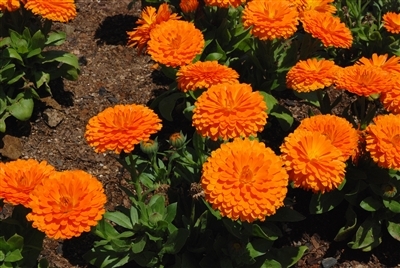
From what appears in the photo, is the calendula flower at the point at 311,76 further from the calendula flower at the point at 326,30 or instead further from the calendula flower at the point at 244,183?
the calendula flower at the point at 244,183

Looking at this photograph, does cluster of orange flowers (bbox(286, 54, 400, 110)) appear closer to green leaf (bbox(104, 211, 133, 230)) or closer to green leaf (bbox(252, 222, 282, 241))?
green leaf (bbox(252, 222, 282, 241))

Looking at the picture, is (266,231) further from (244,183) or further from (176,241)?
(244,183)

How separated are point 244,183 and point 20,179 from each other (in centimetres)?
89

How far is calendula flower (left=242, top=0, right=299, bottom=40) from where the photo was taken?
2.97m

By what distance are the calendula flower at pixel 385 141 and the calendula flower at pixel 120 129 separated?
101cm

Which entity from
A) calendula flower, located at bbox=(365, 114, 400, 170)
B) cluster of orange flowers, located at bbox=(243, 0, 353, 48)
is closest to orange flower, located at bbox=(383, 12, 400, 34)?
cluster of orange flowers, located at bbox=(243, 0, 353, 48)

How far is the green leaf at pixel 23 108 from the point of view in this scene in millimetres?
3549

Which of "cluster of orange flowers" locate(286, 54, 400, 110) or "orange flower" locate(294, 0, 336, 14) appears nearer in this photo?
"cluster of orange flowers" locate(286, 54, 400, 110)

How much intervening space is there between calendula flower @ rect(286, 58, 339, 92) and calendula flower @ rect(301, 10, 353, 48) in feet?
0.53

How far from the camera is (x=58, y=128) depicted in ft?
12.2

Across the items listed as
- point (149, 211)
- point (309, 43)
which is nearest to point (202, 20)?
point (309, 43)

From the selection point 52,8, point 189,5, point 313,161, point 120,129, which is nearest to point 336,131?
point 313,161

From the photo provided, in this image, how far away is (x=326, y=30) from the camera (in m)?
3.10

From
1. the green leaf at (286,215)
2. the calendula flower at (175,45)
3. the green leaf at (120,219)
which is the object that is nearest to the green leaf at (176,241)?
the green leaf at (120,219)
